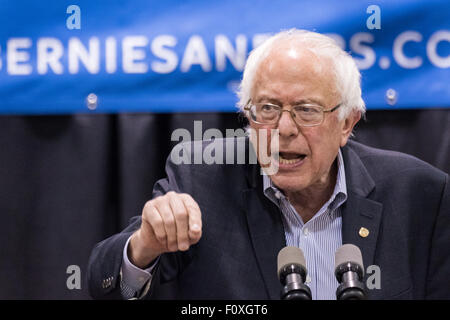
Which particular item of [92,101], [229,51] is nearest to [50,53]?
[92,101]

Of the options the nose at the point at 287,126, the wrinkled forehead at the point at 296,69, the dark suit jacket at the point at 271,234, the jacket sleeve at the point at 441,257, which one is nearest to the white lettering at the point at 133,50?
the dark suit jacket at the point at 271,234

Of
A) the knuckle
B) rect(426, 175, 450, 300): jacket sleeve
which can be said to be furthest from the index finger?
rect(426, 175, 450, 300): jacket sleeve

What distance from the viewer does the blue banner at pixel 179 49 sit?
7.19 feet

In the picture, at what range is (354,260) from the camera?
3.91 ft

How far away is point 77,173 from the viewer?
2.39 m

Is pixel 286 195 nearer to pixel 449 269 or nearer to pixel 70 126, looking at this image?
pixel 449 269

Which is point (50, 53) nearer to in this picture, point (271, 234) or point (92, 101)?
point (92, 101)

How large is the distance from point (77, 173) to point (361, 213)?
1073 millimetres

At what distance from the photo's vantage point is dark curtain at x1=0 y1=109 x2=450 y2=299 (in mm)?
2350

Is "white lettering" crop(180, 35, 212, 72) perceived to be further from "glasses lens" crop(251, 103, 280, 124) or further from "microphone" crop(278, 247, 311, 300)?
"microphone" crop(278, 247, 311, 300)

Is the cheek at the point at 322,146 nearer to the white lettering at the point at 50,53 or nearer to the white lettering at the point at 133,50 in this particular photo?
the white lettering at the point at 133,50

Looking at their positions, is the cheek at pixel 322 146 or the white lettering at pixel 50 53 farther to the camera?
the white lettering at pixel 50 53

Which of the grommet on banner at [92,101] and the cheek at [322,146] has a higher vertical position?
the grommet on banner at [92,101]

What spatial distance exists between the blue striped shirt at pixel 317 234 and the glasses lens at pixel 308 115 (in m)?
0.20
